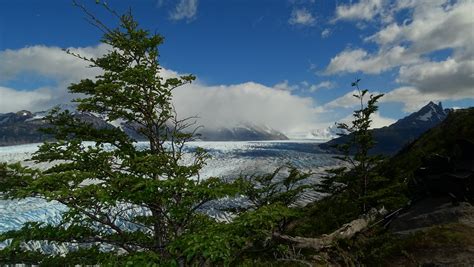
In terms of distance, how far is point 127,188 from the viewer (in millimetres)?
9656

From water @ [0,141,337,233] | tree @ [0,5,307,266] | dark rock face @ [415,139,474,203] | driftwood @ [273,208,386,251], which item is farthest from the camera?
water @ [0,141,337,233]

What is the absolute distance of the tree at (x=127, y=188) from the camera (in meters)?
9.06

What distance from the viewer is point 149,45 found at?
13.3 metres

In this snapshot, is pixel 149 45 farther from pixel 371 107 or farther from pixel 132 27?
pixel 371 107

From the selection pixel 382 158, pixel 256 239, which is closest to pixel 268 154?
pixel 382 158

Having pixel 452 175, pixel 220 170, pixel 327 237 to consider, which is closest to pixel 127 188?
pixel 327 237

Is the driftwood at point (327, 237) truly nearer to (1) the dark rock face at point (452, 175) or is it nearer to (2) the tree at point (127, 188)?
(2) the tree at point (127, 188)

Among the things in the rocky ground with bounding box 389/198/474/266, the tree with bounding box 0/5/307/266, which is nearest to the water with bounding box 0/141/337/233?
the tree with bounding box 0/5/307/266

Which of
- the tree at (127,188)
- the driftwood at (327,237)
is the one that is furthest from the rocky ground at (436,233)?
the tree at (127,188)

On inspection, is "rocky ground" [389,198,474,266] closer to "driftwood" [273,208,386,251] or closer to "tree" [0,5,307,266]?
"driftwood" [273,208,386,251]

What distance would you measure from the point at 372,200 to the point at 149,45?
38.3 ft

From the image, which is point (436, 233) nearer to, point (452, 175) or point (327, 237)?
point (452, 175)

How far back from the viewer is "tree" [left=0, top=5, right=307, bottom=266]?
9062 mm

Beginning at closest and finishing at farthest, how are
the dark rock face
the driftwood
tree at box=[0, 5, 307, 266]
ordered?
tree at box=[0, 5, 307, 266], the driftwood, the dark rock face
